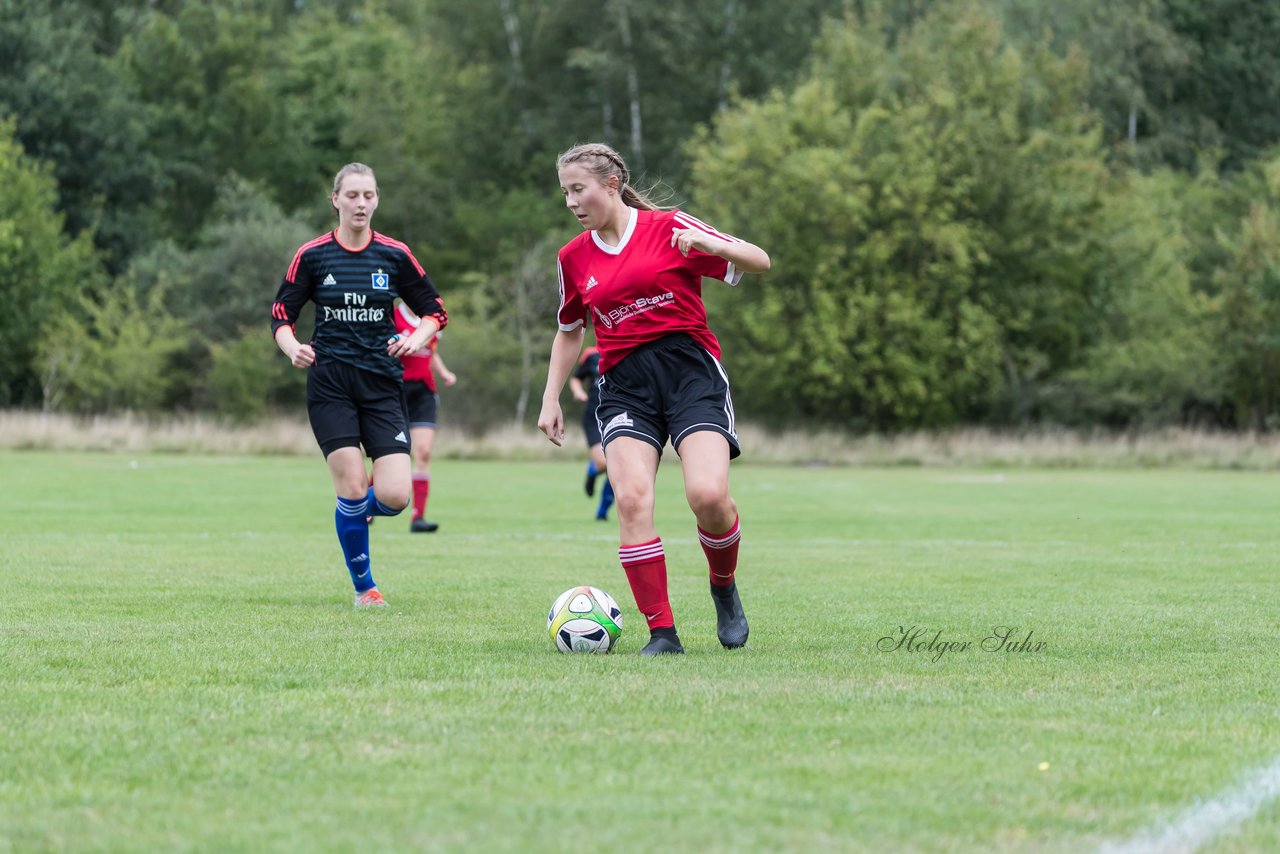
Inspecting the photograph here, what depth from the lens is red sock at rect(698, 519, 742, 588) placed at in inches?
250

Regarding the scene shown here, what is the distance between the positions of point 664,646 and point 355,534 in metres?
2.47

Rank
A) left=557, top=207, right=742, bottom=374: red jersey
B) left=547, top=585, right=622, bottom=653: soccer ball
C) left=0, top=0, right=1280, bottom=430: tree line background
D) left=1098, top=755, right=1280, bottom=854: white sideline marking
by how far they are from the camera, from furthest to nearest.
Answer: left=0, top=0, right=1280, bottom=430: tree line background < left=557, top=207, right=742, bottom=374: red jersey < left=547, top=585, right=622, bottom=653: soccer ball < left=1098, top=755, right=1280, bottom=854: white sideline marking

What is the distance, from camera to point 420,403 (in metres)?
14.3

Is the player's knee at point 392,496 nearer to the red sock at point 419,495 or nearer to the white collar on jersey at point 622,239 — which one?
the white collar on jersey at point 622,239

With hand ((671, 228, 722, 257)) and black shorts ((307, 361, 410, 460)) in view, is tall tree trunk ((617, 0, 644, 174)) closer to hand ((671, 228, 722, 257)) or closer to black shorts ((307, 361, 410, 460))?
black shorts ((307, 361, 410, 460))

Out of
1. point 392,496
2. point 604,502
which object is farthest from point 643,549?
point 604,502

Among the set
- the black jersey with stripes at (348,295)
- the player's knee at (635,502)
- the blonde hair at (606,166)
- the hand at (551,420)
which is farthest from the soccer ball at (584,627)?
the black jersey with stripes at (348,295)

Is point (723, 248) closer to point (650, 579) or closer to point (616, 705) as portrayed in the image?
point (650, 579)

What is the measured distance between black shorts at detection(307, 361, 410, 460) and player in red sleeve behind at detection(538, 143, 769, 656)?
185 cm

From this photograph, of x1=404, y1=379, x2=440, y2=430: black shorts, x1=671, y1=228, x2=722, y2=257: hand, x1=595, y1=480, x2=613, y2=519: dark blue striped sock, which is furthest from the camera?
x1=595, y1=480, x2=613, y2=519: dark blue striped sock

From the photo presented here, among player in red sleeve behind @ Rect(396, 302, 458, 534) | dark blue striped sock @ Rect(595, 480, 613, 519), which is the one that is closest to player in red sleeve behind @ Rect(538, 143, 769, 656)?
player in red sleeve behind @ Rect(396, 302, 458, 534)

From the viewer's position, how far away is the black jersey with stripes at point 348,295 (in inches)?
316

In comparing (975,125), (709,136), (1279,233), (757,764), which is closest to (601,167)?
(757,764)

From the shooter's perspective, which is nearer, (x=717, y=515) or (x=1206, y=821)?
(x=1206, y=821)
